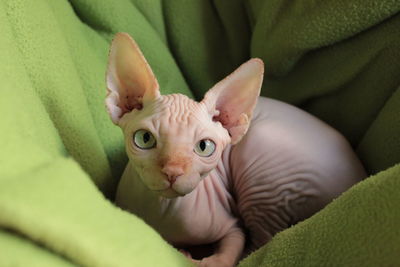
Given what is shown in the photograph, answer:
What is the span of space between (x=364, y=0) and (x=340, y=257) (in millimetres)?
518

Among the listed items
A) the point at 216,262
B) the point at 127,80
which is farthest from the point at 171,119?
the point at 216,262

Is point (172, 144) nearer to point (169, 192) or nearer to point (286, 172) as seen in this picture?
point (169, 192)

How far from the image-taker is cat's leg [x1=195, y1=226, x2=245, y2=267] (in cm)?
89

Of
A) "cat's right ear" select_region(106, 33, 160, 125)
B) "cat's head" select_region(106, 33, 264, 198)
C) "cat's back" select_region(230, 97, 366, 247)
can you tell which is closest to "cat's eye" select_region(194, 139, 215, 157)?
"cat's head" select_region(106, 33, 264, 198)

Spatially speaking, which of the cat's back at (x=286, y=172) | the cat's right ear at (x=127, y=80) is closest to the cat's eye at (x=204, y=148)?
the cat's right ear at (x=127, y=80)

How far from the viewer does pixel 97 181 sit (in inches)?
38.0

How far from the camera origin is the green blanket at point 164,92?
0.54 metres

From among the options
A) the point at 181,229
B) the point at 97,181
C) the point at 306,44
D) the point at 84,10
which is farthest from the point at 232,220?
the point at 84,10

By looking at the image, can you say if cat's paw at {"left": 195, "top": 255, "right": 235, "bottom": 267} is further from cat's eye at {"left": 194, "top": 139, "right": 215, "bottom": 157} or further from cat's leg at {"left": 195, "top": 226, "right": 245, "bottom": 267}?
cat's eye at {"left": 194, "top": 139, "right": 215, "bottom": 157}

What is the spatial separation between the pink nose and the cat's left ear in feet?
0.45

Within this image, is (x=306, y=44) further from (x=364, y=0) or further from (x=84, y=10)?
(x=84, y=10)

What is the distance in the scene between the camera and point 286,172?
3.33 ft

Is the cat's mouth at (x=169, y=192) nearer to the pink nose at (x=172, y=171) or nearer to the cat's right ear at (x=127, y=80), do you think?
the pink nose at (x=172, y=171)

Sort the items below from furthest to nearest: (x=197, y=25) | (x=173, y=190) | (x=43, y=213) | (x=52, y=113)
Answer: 1. (x=197, y=25)
2. (x=52, y=113)
3. (x=173, y=190)
4. (x=43, y=213)
